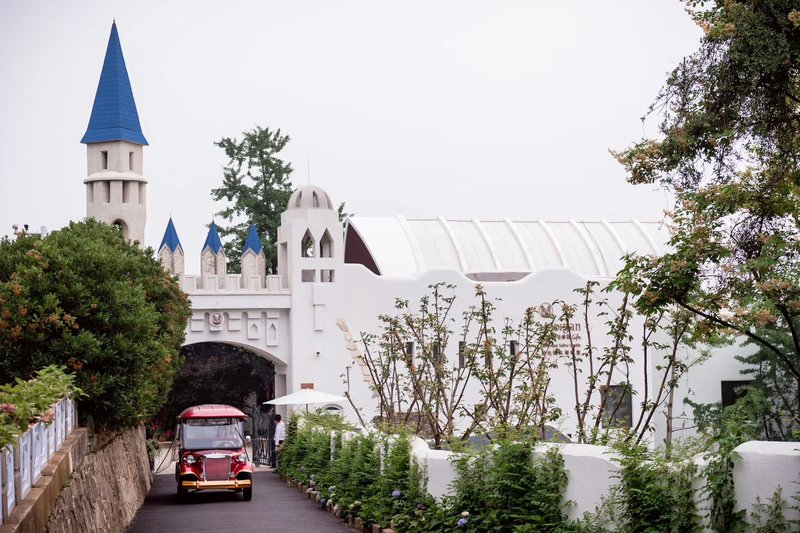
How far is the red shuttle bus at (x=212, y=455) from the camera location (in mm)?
23781

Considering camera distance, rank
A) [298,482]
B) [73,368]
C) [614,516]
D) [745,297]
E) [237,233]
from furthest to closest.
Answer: [237,233] < [298,482] < [73,368] < [745,297] < [614,516]

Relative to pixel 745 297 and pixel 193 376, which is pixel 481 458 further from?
pixel 193 376

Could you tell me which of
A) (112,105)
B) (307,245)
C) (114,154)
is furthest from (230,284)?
(112,105)

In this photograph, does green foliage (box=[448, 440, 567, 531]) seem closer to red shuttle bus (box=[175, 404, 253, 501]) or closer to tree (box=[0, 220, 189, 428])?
tree (box=[0, 220, 189, 428])

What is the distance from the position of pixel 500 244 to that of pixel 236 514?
27197 mm

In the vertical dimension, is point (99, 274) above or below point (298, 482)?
above

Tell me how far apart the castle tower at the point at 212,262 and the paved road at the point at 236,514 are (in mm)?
12018

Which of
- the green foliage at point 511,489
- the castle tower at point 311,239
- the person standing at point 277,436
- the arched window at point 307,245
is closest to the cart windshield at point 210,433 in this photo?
the person standing at point 277,436

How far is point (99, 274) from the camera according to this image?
60.0 feet

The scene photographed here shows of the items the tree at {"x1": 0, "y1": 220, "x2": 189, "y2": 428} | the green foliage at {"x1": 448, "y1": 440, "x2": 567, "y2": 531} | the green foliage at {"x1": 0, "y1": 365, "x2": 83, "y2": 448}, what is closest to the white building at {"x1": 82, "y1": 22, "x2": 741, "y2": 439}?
the tree at {"x1": 0, "y1": 220, "x2": 189, "y2": 428}

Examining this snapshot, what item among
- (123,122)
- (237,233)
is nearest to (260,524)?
(123,122)

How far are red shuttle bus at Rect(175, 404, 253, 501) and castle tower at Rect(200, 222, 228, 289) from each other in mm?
14048

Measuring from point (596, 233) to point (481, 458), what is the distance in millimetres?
35087

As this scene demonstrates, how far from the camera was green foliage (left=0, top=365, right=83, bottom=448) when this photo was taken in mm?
8945
